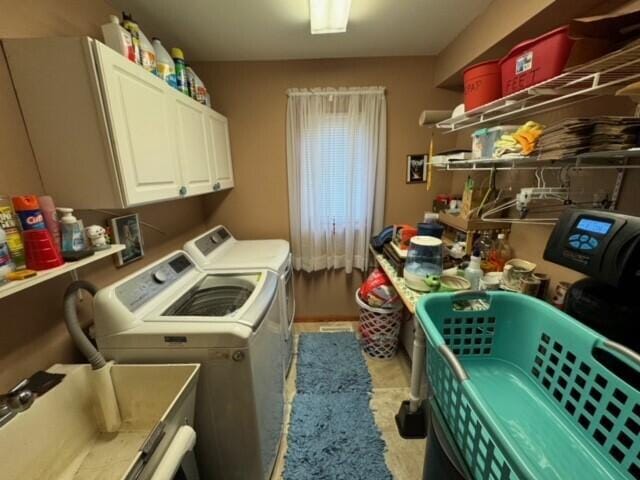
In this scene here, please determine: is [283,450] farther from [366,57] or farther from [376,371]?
[366,57]

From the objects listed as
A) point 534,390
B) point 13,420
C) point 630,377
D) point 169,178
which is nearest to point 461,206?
point 534,390

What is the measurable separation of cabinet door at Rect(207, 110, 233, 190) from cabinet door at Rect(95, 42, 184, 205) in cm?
56

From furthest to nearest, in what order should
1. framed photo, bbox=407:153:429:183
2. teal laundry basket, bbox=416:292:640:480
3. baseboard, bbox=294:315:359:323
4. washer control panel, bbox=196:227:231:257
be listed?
baseboard, bbox=294:315:359:323 → framed photo, bbox=407:153:429:183 → washer control panel, bbox=196:227:231:257 → teal laundry basket, bbox=416:292:640:480

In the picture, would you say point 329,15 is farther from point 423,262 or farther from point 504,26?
point 423,262

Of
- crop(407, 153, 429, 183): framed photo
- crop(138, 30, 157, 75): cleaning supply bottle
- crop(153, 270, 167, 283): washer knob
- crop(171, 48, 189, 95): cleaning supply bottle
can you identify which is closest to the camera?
crop(138, 30, 157, 75): cleaning supply bottle

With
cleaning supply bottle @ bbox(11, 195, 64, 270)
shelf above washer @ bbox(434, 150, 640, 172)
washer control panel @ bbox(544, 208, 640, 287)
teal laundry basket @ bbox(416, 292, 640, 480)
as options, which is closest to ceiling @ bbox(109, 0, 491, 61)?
shelf above washer @ bbox(434, 150, 640, 172)

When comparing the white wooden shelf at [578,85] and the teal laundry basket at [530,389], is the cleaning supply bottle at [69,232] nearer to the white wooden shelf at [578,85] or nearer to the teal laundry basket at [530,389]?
the teal laundry basket at [530,389]

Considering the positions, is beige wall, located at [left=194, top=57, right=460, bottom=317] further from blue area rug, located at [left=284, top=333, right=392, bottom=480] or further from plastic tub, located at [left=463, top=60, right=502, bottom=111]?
plastic tub, located at [left=463, top=60, right=502, bottom=111]

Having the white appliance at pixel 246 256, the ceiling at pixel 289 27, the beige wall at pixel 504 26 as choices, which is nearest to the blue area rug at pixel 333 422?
the white appliance at pixel 246 256

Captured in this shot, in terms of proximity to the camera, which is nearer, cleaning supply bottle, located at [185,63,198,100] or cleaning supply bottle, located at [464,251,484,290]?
cleaning supply bottle, located at [464,251,484,290]

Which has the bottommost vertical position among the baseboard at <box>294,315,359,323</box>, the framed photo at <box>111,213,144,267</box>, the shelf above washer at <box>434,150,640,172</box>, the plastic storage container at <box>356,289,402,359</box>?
the baseboard at <box>294,315,359,323</box>

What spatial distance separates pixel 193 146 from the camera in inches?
71.5

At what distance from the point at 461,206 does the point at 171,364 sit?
2.13 meters

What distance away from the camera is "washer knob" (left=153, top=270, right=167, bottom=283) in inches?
57.3
